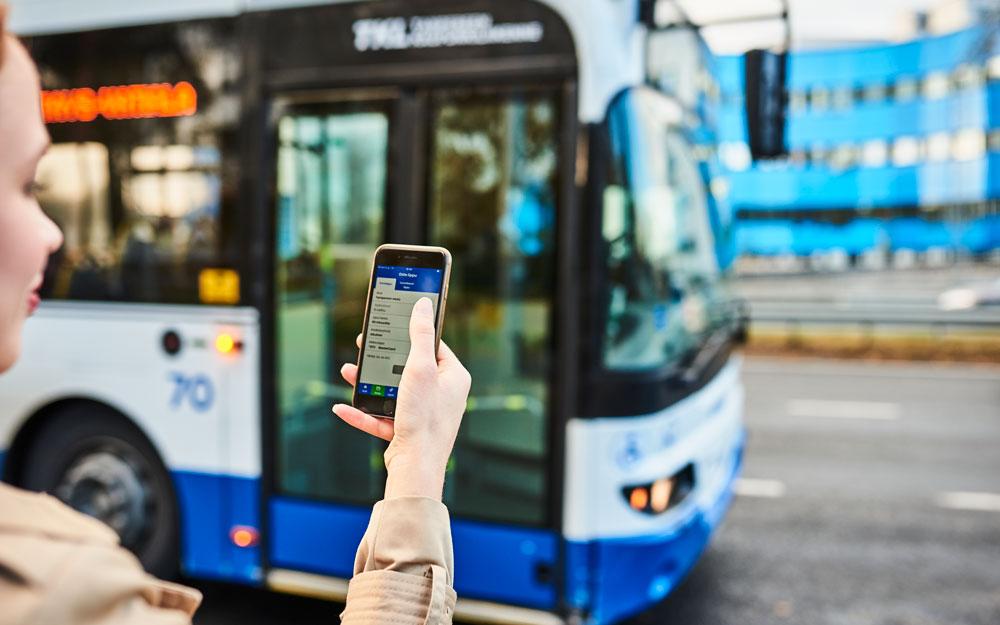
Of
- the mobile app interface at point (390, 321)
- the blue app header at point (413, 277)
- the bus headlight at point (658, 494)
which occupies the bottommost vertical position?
the bus headlight at point (658, 494)

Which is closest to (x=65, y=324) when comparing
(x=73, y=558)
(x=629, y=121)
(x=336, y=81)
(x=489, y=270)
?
(x=336, y=81)

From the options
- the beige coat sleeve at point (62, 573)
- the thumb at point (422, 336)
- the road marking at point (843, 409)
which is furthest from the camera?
the road marking at point (843, 409)

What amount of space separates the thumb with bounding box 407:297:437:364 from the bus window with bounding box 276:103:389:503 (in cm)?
309

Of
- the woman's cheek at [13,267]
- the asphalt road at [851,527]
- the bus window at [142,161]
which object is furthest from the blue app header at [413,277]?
the asphalt road at [851,527]

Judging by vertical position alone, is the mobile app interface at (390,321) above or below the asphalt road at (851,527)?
above

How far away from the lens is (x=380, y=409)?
4.64ft

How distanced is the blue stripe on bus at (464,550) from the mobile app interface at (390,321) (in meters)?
2.64

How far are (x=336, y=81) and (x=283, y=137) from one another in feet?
1.23

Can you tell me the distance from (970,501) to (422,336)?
23.2ft

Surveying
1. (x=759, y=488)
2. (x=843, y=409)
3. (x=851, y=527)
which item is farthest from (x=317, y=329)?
(x=843, y=409)

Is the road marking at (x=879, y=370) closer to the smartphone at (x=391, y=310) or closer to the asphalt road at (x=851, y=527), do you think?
the asphalt road at (x=851, y=527)

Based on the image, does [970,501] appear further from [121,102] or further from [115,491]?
[121,102]

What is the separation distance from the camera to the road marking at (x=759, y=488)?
7073 millimetres

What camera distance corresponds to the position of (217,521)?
14.4ft
